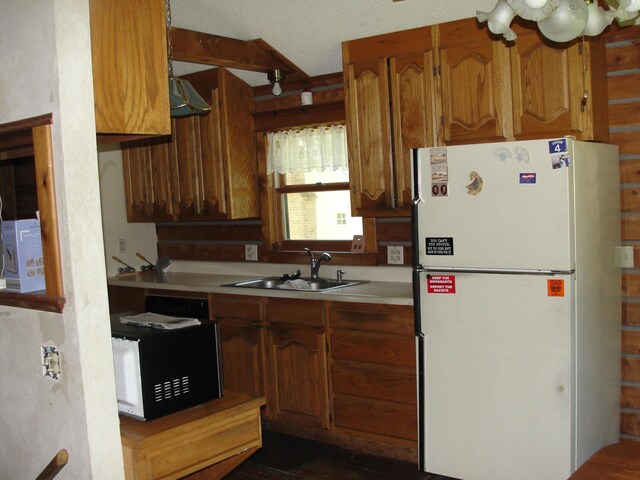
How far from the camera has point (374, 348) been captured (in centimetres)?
377

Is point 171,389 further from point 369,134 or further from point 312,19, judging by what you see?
point 312,19

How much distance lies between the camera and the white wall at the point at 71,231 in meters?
2.10

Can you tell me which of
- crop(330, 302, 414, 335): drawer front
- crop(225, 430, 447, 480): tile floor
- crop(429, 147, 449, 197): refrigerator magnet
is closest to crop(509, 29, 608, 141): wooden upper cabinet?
crop(429, 147, 449, 197): refrigerator magnet

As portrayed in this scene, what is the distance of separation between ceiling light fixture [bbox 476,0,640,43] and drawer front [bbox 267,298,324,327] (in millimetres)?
2201

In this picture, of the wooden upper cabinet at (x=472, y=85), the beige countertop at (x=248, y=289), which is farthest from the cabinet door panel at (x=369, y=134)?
the beige countertop at (x=248, y=289)

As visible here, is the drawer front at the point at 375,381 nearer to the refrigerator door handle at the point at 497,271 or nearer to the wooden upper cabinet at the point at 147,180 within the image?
the refrigerator door handle at the point at 497,271

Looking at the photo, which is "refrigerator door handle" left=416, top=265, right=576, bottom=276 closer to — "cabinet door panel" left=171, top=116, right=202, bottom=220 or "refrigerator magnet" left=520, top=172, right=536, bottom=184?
"refrigerator magnet" left=520, top=172, right=536, bottom=184

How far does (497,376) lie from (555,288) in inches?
19.1

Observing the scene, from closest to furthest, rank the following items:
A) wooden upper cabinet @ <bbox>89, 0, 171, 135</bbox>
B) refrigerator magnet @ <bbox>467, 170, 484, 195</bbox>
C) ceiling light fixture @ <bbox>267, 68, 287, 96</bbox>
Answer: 1. wooden upper cabinet @ <bbox>89, 0, 171, 135</bbox>
2. refrigerator magnet @ <bbox>467, 170, 484, 195</bbox>
3. ceiling light fixture @ <bbox>267, 68, 287, 96</bbox>

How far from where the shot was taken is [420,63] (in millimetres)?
3695

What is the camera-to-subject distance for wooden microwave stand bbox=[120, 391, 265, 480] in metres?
2.15

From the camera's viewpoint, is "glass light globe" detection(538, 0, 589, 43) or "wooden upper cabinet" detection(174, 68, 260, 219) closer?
"glass light globe" detection(538, 0, 589, 43)

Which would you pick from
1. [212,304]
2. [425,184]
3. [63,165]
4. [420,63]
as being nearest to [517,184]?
[425,184]

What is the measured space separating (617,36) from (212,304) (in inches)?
108
